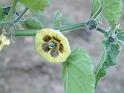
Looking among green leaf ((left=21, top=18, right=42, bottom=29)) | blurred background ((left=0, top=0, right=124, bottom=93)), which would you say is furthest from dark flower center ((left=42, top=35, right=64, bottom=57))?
blurred background ((left=0, top=0, right=124, bottom=93))

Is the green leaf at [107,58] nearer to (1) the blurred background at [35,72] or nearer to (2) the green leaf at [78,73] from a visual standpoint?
(2) the green leaf at [78,73]

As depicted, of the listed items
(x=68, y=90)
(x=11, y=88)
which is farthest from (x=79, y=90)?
(x=11, y=88)

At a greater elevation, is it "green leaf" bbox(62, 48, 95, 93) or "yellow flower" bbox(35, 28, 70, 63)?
"yellow flower" bbox(35, 28, 70, 63)

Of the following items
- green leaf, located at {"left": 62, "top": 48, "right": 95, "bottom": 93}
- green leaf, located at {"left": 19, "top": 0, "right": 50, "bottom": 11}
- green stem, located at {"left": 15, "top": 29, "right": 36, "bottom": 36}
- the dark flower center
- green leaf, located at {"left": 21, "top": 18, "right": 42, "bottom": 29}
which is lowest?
green leaf, located at {"left": 62, "top": 48, "right": 95, "bottom": 93}

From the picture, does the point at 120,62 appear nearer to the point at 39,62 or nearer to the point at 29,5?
the point at 39,62

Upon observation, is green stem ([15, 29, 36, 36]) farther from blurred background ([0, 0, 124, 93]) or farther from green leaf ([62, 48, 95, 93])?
blurred background ([0, 0, 124, 93])

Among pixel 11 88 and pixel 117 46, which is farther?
pixel 11 88

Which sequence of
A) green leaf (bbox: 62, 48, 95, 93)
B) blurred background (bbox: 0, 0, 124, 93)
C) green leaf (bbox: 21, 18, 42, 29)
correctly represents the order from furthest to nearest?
blurred background (bbox: 0, 0, 124, 93) → green leaf (bbox: 21, 18, 42, 29) → green leaf (bbox: 62, 48, 95, 93)
